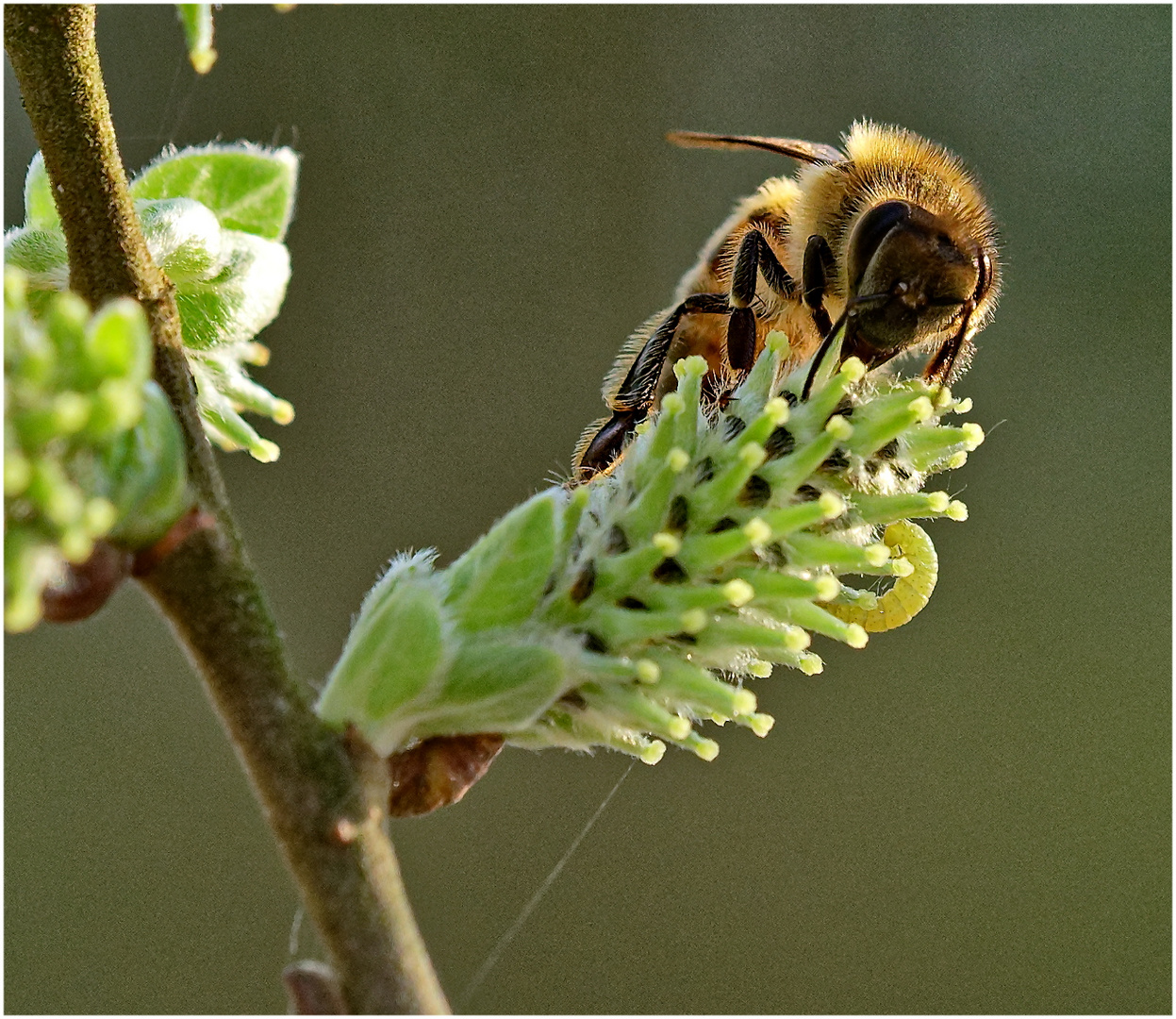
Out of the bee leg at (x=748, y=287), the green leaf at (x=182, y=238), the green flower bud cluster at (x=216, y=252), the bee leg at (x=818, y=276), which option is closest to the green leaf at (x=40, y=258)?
the green flower bud cluster at (x=216, y=252)

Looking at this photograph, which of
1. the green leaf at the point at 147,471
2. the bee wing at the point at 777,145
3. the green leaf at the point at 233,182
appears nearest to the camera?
the green leaf at the point at 147,471

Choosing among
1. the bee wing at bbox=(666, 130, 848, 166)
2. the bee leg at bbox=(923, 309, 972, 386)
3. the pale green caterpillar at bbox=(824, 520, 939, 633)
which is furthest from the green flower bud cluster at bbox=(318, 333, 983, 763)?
the bee wing at bbox=(666, 130, 848, 166)

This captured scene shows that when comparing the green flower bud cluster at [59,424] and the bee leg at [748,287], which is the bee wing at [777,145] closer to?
the bee leg at [748,287]

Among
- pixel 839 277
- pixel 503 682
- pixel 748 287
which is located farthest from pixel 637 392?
pixel 503 682

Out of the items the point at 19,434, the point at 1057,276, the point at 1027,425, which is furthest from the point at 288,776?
the point at 1057,276

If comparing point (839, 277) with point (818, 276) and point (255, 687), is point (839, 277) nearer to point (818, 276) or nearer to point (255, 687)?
point (818, 276)

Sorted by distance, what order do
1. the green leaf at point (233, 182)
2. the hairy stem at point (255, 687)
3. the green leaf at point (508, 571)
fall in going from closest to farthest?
1. the hairy stem at point (255, 687)
2. the green leaf at point (508, 571)
3. the green leaf at point (233, 182)

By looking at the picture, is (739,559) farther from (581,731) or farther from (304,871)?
(304,871)

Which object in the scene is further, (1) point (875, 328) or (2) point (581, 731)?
(1) point (875, 328)
